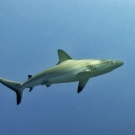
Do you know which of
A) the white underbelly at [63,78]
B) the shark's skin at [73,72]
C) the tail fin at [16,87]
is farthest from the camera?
Result: the tail fin at [16,87]

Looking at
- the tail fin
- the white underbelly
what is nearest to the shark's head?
the white underbelly

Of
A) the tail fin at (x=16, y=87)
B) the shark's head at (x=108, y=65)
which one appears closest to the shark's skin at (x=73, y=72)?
the shark's head at (x=108, y=65)

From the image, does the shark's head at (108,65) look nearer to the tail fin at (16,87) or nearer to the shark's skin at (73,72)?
the shark's skin at (73,72)

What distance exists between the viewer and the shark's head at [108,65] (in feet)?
37.9

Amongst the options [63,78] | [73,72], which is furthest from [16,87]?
[73,72]

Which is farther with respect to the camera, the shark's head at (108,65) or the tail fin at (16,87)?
the tail fin at (16,87)

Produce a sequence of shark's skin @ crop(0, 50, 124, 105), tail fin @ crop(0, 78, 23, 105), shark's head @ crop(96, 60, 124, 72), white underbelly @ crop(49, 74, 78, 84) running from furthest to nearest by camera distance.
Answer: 1. tail fin @ crop(0, 78, 23, 105)
2. white underbelly @ crop(49, 74, 78, 84)
3. shark's skin @ crop(0, 50, 124, 105)
4. shark's head @ crop(96, 60, 124, 72)

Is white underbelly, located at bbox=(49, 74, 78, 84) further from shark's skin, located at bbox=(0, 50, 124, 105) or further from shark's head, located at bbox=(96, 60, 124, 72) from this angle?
shark's head, located at bbox=(96, 60, 124, 72)

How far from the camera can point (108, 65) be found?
11.7 meters

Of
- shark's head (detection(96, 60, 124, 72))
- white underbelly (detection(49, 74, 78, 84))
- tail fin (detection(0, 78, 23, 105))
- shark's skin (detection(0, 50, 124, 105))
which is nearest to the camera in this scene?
shark's head (detection(96, 60, 124, 72))

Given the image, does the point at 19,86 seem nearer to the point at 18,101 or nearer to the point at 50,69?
the point at 18,101

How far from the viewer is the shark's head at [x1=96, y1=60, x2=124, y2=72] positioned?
11.6m

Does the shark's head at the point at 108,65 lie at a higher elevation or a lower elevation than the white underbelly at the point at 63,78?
higher

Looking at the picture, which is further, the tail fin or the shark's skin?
the tail fin
